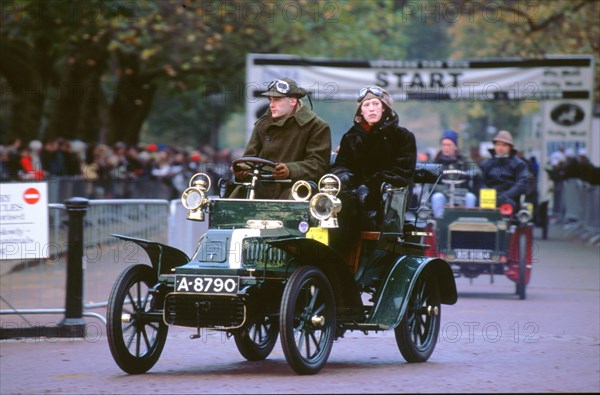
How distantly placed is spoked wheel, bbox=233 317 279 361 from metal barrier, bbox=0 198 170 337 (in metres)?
2.45

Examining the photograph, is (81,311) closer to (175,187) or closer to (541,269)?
(541,269)

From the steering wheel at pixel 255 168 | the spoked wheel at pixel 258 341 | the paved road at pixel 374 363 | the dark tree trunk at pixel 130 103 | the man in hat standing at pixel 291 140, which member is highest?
the dark tree trunk at pixel 130 103

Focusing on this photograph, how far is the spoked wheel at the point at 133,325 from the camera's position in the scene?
28.8 feet

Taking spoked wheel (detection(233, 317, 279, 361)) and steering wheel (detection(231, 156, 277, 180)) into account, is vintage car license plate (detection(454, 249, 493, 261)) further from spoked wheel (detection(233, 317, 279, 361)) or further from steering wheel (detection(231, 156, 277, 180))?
steering wheel (detection(231, 156, 277, 180))

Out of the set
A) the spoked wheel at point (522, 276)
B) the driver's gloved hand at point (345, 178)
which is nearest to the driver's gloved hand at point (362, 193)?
the driver's gloved hand at point (345, 178)

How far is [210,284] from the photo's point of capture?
28.6 feet

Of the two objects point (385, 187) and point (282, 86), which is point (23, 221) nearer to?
point (282, 86)

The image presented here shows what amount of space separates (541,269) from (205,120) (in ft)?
162

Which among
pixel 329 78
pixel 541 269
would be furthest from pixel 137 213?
pixel 329 78

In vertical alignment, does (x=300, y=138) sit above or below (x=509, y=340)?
above

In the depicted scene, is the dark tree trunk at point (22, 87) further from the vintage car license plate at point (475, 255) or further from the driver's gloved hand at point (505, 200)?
the vintage car license plate at point (475, 255)

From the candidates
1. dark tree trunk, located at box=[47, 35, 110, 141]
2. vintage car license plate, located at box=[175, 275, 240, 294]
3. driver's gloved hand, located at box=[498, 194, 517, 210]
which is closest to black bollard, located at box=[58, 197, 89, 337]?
vintage car license plate, located at box=[175, 275, 240, 294]

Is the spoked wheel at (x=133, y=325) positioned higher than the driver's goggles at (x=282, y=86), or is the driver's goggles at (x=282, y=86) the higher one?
the driver's goggles at (x=282, y=86)

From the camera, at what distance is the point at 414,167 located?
1020 centimetres
